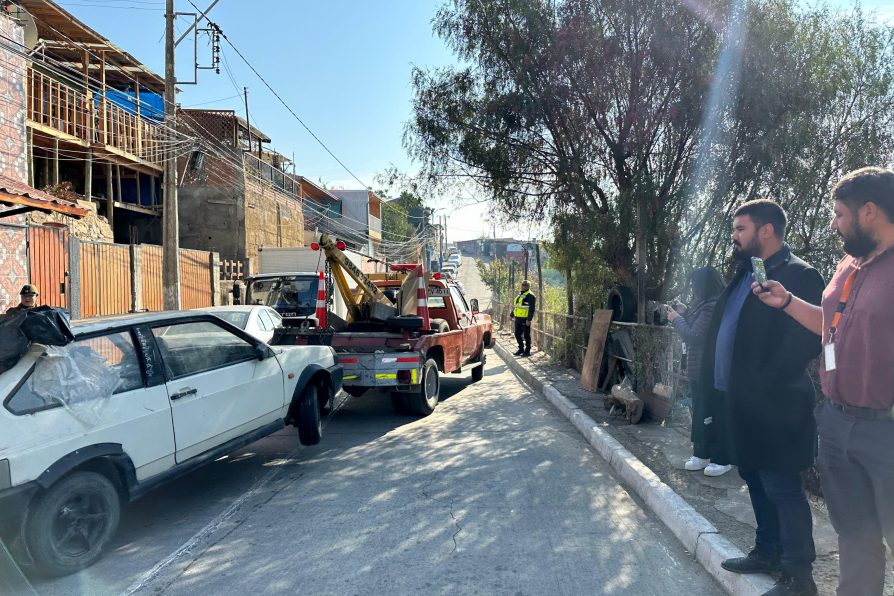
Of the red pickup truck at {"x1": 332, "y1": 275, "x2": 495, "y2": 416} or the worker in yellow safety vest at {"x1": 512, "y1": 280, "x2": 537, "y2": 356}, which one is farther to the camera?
the worker in yellow safety vest at {"x1": 512, "y1": 280, "x2": 537, "y2": 356}

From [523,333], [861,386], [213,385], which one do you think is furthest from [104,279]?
[861,386]

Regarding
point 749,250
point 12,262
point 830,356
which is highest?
point 12,262

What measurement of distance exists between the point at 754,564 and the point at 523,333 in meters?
12.3

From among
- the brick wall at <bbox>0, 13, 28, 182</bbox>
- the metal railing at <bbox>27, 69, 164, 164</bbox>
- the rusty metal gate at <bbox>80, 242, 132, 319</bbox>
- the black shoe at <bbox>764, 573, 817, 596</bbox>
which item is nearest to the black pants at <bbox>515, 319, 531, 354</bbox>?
the rusty metal gate at <bbox>80, 242, 132, 319</bbox>

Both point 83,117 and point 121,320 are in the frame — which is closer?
point 121,320

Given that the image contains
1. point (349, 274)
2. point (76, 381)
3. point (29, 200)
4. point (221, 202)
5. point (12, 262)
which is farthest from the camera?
point (221, 202)

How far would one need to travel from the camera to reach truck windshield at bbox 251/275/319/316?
13617mm

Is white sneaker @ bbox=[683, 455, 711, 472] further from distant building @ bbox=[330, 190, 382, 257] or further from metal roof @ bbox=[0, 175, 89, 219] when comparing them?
distant building @ bbox=[330, 190, 382, 257]

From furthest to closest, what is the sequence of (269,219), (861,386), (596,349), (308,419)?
(269,219)
(596,349)
(308,419)
(861,386)

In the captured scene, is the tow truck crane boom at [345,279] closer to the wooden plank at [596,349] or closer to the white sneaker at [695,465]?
the wooden plank at [596,349]

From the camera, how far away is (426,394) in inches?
337

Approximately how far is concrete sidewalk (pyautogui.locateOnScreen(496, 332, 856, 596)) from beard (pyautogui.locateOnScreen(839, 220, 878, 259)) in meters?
1.79

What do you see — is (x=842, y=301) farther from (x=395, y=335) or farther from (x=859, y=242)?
(x=395, y=335)

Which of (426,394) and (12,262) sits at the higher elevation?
(12,262)
